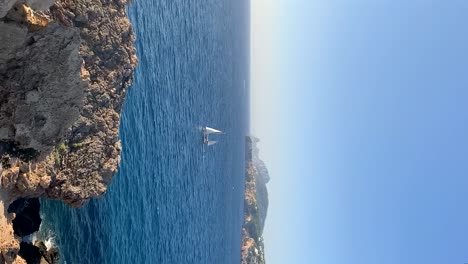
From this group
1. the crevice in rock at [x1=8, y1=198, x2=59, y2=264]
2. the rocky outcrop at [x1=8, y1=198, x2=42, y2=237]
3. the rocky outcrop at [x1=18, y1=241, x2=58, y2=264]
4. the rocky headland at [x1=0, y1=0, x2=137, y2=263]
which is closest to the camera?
the rocky headland at [x1=0, y1=0, x2=137, y2=263]

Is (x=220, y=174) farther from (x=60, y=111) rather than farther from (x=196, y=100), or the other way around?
(x=60, y=111)

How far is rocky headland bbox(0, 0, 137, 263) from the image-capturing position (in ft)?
47.4

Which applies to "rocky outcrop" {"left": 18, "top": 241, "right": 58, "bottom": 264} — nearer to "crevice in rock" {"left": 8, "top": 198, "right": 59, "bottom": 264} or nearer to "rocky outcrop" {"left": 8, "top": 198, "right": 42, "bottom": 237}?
"crevice in rock" {"left": 8, "top": 198, "right": 59, "bottom": 264}

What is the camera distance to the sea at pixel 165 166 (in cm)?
2670

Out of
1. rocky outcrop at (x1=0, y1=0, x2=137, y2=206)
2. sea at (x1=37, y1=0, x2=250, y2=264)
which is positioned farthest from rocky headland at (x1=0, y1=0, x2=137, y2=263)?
sea at (x1=37, y1=0, x2=250, y2=264)

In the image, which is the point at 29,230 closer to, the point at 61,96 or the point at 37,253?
the point at 37,253

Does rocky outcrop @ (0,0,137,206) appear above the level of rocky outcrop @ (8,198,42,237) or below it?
above

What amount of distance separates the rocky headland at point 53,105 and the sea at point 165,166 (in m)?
3.25

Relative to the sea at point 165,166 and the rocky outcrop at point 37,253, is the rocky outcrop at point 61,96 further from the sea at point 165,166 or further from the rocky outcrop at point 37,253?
the sea at point 165,166

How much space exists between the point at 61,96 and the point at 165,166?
24.6 metres

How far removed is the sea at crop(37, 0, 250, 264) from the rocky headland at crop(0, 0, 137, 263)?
3249 mm

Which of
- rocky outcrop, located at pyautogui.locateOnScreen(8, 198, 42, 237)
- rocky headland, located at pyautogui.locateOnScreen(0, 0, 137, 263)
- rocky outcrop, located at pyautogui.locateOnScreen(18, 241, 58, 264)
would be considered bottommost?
rocky outcrop, located at pyautogui.locateOnScreen(18, 241, 58, 264)

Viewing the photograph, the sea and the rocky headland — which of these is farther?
the sea

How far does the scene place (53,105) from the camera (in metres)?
16.1
